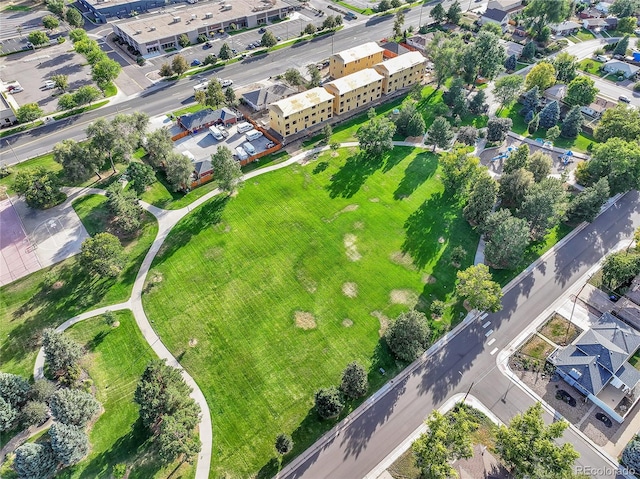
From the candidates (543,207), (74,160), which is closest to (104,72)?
(74,160)

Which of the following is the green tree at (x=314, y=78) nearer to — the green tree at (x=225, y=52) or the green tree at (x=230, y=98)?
the green tree at (x=230, y=98)

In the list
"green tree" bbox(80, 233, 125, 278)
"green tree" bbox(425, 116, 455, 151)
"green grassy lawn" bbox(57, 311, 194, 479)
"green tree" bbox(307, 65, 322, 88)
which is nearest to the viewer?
"green grassy lawn" bbox(57, 311, 194, 479)

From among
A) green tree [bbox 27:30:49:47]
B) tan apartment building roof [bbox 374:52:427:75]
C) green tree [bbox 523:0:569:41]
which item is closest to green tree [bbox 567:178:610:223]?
tan apartment building roof [bbox 374:52:427:75]

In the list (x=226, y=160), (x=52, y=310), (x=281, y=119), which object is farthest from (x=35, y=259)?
(x=281, y=119)

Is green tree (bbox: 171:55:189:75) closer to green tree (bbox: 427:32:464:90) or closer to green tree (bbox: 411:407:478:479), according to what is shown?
green tree (bbox: 427:32:464:90)

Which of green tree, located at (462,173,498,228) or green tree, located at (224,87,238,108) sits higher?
green tree, located at (224,87,238,108)

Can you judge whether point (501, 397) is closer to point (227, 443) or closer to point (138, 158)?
point (227, 443)

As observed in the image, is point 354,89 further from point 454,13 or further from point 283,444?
point 283,444
